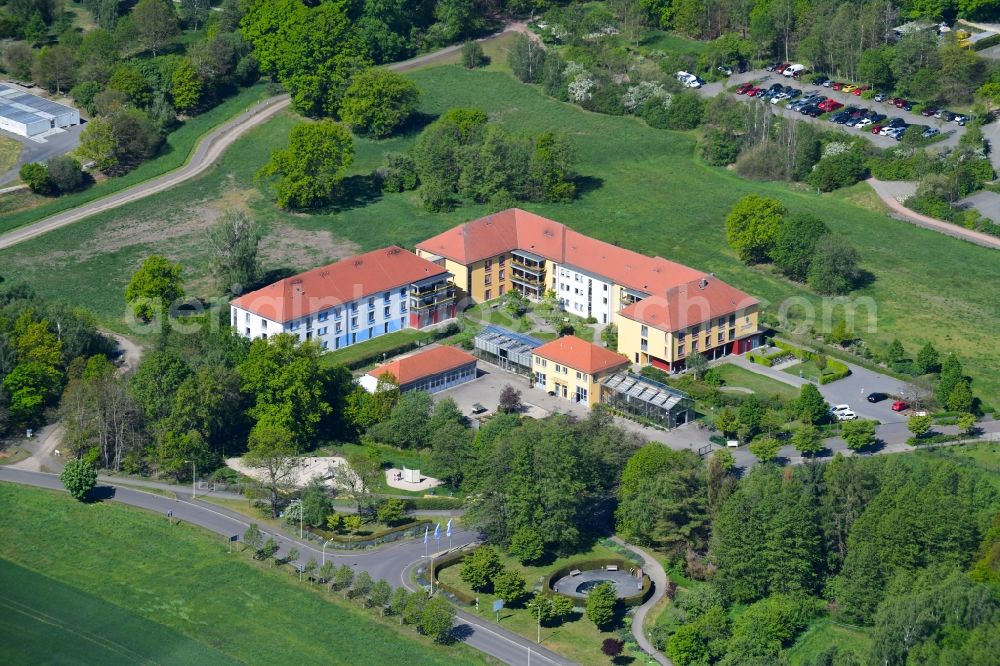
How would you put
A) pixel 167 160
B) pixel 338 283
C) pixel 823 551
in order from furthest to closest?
pixel 167 160 → pixel 338 283 → pixel 823 551

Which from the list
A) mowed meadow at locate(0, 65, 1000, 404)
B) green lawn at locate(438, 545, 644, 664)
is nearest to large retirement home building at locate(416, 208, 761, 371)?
mowed meadow at locate(0, 65, 1000, 404)

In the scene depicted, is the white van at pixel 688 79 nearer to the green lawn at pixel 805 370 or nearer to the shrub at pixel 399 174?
the shrub at pixel 399 174

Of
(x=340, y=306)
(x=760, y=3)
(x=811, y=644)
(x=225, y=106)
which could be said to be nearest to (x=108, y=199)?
(x=225, y=106)

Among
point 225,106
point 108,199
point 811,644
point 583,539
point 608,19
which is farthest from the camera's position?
point 608,19

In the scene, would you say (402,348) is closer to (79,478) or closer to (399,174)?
(79,478)

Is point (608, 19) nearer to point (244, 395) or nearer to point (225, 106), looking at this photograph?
point (225, 106)

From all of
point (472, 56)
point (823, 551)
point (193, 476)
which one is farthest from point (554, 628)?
point (472, 56)

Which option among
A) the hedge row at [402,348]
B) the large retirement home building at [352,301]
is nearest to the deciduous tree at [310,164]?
the large retirement home building at [352,301]

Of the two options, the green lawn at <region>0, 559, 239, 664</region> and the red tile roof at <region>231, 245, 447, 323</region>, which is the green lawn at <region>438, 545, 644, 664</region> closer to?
the green lawn at <region>0, 559, 239, 664</region>
